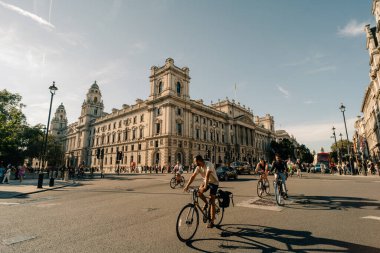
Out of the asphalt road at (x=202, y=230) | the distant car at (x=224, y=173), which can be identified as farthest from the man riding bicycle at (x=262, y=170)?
the distant car at (x=224, y=173)

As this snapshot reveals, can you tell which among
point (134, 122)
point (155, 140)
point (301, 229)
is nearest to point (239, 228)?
point (301, 229)

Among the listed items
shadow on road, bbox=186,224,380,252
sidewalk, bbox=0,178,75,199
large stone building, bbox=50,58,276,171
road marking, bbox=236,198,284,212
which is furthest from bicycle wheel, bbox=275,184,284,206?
large stone building, bbox=50,58,276,171

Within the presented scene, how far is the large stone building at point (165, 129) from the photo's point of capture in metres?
49.3

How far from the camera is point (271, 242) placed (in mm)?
4402

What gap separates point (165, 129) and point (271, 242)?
4436 centimetres

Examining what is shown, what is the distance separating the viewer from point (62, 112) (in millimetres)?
109438

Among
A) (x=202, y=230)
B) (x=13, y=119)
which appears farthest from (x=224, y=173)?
(x=13, y=119)

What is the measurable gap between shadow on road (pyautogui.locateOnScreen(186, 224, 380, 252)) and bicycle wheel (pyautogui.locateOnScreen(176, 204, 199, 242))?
18 centimetres

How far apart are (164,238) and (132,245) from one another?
2.50ft

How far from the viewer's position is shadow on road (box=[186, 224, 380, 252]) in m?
4.04

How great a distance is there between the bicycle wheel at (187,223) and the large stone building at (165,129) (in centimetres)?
3710

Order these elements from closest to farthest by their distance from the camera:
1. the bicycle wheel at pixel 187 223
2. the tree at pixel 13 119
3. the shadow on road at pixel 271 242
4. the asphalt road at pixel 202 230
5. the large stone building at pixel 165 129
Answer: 1. the shadow on road at pixel 271 242
2. the asphalt road at pixel 202 230
3. the bicycle wheel at pixel 187 223
4. the tree at pixel 13 119
5. the large stone building at pixel 165 129

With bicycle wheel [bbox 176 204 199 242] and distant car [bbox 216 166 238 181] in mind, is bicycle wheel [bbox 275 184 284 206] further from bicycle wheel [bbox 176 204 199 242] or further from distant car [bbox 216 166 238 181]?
distant car [bbox 216 166 238 181]

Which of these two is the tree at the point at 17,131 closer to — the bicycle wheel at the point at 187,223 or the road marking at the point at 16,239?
the road marking at the point at 16,239
